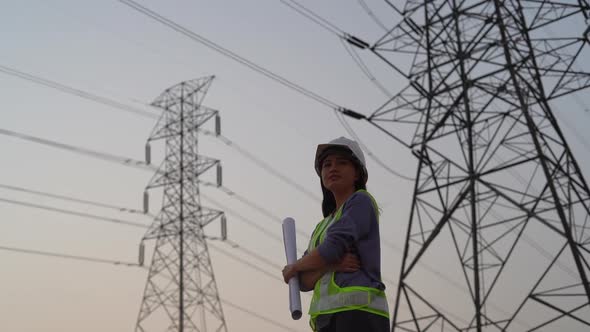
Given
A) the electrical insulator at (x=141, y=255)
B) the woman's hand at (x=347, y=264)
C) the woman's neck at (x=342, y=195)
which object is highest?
the electrical insulator at (x=141, y=255)

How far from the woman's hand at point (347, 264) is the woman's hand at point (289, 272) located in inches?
7.1

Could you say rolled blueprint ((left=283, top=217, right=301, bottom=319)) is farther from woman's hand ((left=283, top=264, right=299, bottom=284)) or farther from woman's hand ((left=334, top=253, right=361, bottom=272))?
woman's hand ((left=334, top=253, right=361, bottom=272))

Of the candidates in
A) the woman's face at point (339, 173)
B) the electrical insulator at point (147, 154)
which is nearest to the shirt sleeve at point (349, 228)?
the woman's face at point (339, 173)

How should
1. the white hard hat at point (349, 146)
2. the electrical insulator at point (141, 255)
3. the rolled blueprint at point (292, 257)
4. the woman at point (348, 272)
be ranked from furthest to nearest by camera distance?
the electrical insulator at point (141, 255)
the white hard hat at point (349, 146)
the rolled blueprint at point (292, 257)
the woman at point (348, 272)

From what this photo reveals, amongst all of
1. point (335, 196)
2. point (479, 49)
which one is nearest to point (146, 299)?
point (479, 49)

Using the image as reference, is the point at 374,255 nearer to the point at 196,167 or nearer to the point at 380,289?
the point at 380,289

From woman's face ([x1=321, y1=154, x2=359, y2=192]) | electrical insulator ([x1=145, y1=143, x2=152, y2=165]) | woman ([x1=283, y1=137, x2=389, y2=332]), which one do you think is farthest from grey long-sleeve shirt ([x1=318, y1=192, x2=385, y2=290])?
electrical insulator ([x1=145, y1=143, x2=152, y2=165])

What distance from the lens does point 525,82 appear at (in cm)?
1368

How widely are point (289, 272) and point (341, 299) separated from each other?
268 mm

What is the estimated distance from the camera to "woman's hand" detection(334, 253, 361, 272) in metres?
2.67

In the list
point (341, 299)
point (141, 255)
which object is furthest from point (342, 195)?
point (141, 255)

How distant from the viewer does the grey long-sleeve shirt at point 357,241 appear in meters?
2.63

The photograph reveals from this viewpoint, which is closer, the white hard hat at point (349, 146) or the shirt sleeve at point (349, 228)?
the shirt sleeve at point (349, 228)

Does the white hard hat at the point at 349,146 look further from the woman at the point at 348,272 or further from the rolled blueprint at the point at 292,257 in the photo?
the rolled blueprint at the point at 292,257
